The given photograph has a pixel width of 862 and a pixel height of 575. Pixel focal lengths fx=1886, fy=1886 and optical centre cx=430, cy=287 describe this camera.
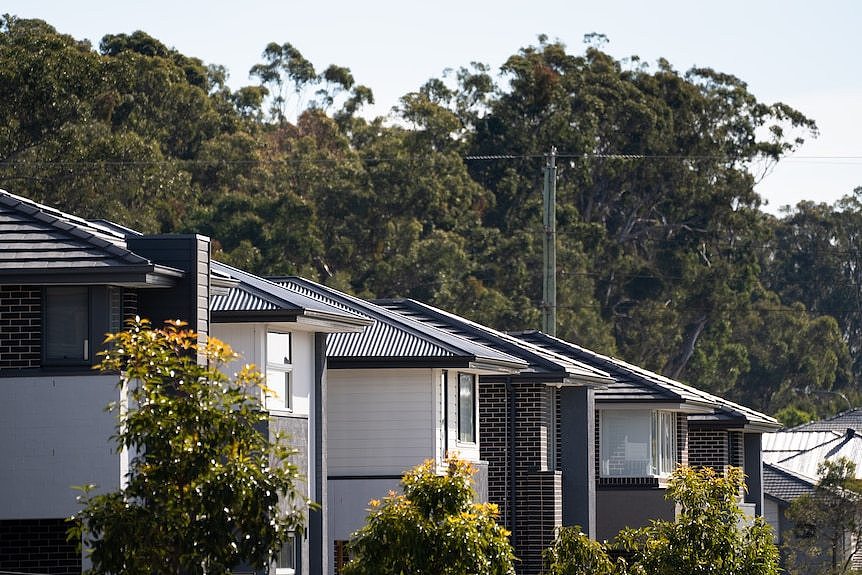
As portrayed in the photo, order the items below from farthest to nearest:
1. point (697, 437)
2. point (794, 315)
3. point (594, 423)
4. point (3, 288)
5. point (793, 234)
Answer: point (793, 234)
point (794, 315)
point (697, 437)
point (594, 423)
point (3, 288)

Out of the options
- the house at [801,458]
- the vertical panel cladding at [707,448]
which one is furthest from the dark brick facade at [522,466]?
the house at [801,458]

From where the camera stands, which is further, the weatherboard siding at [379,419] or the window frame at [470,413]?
the window frame at [470,413]

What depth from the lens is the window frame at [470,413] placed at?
106ft

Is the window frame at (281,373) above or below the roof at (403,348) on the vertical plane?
below

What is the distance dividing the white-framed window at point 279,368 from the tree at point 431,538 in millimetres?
5102

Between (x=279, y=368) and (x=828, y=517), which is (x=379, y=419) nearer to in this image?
(x=279, y=368)

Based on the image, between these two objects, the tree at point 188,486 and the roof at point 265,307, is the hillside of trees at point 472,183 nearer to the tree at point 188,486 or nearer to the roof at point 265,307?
the roof at point 265,307

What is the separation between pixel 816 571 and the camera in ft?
177

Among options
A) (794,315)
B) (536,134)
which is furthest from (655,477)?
(794,315)

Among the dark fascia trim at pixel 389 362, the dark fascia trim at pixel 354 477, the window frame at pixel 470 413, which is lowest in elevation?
the dark fascia trim at pixel 354 477

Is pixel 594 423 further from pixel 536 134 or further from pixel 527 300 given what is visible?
pixel 536 134

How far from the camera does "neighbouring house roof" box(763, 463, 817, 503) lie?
58.4 metres

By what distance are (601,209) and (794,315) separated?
54.5ft

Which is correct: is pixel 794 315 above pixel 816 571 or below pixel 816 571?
above
